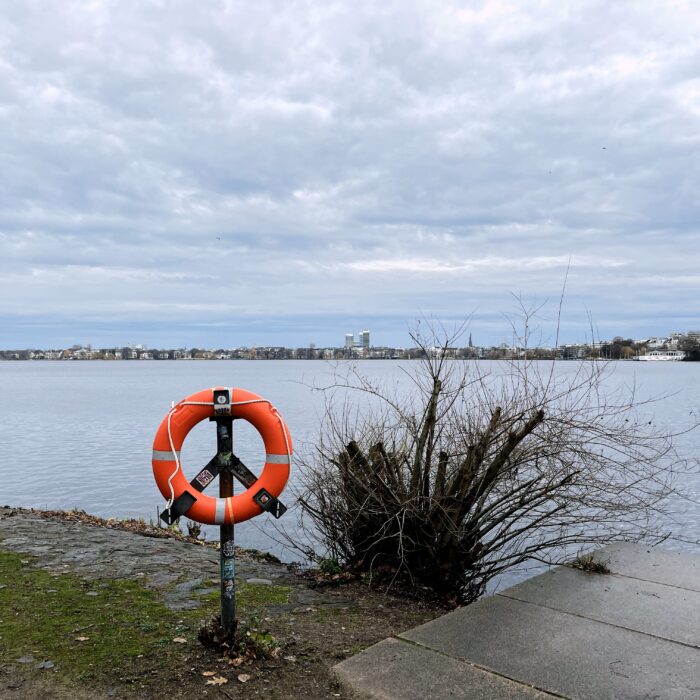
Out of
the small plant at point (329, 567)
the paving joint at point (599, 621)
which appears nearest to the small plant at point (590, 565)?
the paving joint at point (599, 621)

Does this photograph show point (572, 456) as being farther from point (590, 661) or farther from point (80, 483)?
point (80, 483)

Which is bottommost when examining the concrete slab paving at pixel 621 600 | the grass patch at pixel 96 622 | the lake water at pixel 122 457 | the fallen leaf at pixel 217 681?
the lake water at pixel 122 457

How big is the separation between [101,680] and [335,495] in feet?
8.11

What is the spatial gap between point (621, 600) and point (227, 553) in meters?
2.69

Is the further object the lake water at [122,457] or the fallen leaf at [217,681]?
the lake water at [122,457]

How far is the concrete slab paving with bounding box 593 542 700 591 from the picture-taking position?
5.06 meters

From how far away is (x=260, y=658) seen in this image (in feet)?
12.0

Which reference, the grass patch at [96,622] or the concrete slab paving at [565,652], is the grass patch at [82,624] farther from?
the concrete slab paving at [565,652]

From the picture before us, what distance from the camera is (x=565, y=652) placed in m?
3.62

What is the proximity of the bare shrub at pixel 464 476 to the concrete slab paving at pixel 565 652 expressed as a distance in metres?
0.89

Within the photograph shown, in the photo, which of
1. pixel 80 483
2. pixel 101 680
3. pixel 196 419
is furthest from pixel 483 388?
pixel 80 483

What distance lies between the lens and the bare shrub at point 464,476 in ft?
16.4

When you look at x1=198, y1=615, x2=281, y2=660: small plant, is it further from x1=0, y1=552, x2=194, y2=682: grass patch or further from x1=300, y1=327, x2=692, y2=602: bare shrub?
x1=300, y1=327, x2=692, y2=602: bare shrub

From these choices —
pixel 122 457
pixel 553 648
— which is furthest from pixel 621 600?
pixel 122 457
